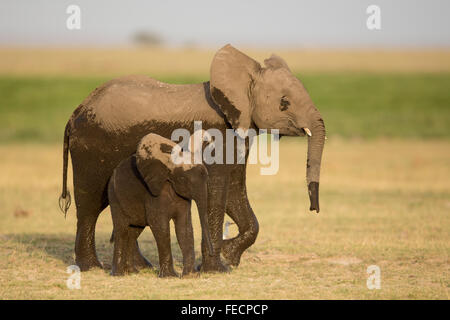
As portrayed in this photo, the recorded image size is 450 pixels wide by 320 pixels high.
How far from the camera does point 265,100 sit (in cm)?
1239

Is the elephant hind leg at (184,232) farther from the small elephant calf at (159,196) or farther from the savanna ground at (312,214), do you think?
the savanna ground at (312,214)

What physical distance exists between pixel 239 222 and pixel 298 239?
10.4 feet

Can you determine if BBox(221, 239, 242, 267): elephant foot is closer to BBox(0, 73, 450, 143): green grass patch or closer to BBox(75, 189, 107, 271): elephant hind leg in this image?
BBox(75, 189, 107, 271): elephant hind leg

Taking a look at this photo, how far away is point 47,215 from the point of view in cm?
1914

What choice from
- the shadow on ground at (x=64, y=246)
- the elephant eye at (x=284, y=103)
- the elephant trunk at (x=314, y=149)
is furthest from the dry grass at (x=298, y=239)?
the elephant eye at (x=284, y=103)

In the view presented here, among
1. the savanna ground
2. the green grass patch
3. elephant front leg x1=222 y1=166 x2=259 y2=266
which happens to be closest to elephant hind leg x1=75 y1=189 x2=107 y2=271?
the savanna ground

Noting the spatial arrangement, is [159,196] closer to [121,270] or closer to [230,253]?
[121,270]

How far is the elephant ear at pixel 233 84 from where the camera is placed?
40.0ft

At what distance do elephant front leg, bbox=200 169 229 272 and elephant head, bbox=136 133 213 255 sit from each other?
0.78m

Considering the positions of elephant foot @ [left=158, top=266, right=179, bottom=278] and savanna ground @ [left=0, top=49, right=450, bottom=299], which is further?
elephant foot @ [left=158, top=266, right=179, bottom=278]

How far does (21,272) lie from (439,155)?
20318 millimetres

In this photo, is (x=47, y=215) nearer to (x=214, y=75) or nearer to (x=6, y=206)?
(x=6, y=206)

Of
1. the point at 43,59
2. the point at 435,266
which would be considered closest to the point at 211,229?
the point at 435,266

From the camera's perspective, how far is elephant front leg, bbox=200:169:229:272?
1209 centimetres
